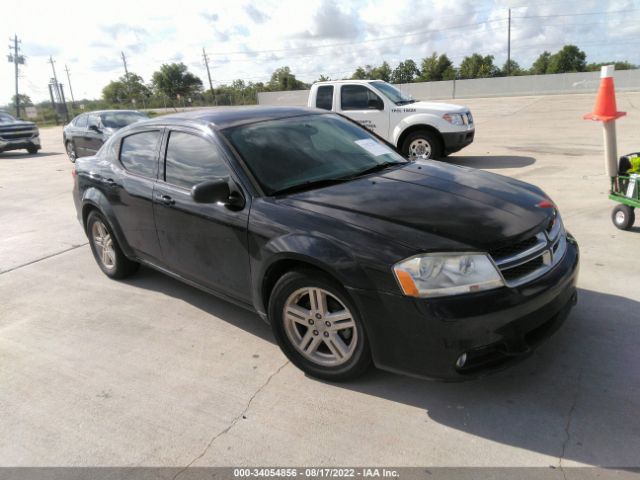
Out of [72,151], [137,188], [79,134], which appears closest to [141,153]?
[137,188]

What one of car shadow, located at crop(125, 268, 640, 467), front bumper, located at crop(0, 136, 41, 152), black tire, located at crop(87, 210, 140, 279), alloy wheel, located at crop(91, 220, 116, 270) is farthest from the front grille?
front bumper, located at crop(0, 136, 41, 152)

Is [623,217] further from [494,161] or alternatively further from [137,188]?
[494,161]

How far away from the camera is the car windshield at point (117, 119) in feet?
44.4

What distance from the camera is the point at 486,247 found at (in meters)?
2.54

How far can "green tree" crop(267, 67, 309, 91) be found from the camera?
2958 inches

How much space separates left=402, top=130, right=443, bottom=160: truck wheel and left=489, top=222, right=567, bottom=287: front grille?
24.3 ft

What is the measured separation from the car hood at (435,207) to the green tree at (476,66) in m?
77.7

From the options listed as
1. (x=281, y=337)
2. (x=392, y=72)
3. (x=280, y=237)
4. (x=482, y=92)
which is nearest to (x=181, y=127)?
(x=280, y=237)

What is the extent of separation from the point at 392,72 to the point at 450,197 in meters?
79.5

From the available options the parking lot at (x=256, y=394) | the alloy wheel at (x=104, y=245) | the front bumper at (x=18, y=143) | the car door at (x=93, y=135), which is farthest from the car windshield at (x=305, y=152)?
the front bumper at (x=18, y=143)

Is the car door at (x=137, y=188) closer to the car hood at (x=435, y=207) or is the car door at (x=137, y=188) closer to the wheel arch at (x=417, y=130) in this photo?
the car hood at (x=435, y=207)

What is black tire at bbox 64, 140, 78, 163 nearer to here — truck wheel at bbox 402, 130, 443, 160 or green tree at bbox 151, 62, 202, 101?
truck wheel at bbox 402, 130, 443, 160

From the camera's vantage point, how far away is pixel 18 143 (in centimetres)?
1823

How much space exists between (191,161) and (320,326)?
65.8 inches
